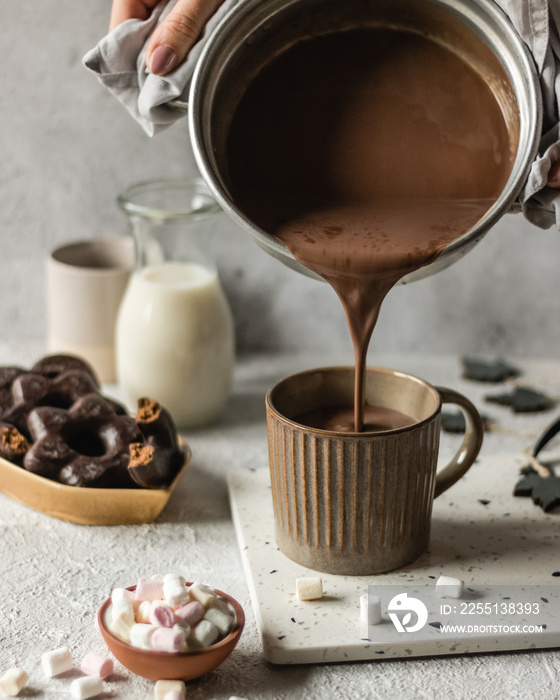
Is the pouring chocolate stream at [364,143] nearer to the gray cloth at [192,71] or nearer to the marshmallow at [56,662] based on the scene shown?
the gray cloth at [192,71]

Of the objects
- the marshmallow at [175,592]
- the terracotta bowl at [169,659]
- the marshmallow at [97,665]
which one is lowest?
the marshmallow at [97,665]

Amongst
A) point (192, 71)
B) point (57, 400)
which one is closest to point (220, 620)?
point (57, 400)

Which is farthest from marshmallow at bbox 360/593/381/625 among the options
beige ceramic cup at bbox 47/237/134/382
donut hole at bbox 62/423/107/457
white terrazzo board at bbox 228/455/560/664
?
beige ceramic cup at bbox 47/237/134/382

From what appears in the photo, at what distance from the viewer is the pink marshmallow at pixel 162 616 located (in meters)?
0.78

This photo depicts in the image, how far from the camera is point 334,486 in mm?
903

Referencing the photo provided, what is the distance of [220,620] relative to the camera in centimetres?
80

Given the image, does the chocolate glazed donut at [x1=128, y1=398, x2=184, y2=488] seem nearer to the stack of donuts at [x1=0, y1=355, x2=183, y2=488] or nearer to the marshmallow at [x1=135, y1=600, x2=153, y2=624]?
the stack of donuts at [x1=0, y1=355, x2=183, y2=488]

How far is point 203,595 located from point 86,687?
0.42 ft

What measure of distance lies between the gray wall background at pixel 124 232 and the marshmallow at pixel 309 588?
31.7 inches

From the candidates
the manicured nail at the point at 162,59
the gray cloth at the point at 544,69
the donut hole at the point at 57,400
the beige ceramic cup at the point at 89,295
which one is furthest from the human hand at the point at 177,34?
the beige ceramic cup at the point at 89,295

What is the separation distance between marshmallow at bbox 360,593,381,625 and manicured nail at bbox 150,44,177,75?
595 millimetres

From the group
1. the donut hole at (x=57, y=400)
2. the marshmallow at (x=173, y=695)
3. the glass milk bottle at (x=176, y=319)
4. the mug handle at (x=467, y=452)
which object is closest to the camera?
the marshmallow at (x=173, y=695)

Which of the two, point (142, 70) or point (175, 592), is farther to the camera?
point (142, 70)

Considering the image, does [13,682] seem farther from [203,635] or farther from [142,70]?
[142,70]
